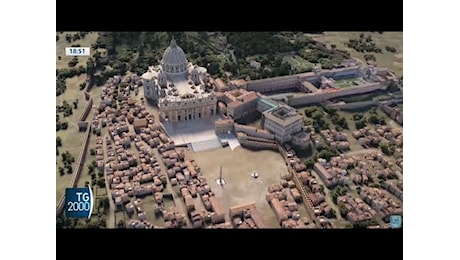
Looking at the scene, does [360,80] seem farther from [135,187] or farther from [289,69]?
[135,187]

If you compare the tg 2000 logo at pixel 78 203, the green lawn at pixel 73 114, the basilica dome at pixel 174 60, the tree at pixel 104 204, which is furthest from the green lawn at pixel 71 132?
the basilica dome at pixel 174 60

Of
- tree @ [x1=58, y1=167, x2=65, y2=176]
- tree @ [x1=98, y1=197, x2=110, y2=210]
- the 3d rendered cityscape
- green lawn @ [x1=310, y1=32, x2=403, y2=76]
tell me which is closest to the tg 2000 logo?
the 3d rendered cityscape

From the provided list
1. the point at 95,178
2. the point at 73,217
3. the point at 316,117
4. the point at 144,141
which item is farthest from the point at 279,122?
the point at 73,217

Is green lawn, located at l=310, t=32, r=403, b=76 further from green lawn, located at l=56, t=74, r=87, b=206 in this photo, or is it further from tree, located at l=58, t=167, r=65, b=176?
tree, located at l=58, t=167, r=65, b=176

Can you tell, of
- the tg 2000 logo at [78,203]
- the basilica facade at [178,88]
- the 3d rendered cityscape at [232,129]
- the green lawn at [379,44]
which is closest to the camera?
the tg 2000 logo at [78,203]

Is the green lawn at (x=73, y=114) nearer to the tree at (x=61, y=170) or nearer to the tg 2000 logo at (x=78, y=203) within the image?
the tree at (x=61, y=170)

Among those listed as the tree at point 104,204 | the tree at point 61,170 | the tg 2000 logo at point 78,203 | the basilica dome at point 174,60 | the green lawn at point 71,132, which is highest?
the basilica dome at point 174,60

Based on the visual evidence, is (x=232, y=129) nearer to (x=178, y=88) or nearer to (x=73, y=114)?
(x=178, y=88)
